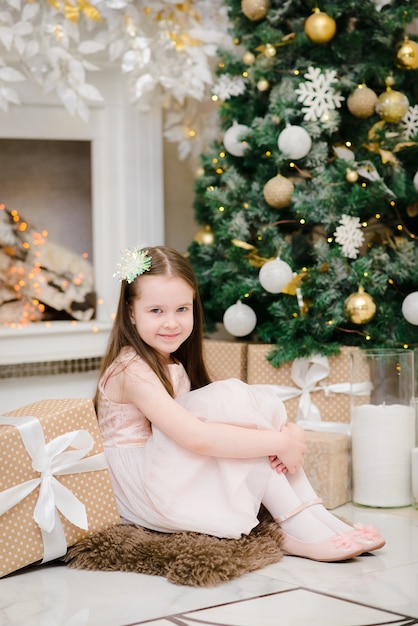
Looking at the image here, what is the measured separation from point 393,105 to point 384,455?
1.00 m

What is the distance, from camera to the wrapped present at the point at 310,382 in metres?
2.66

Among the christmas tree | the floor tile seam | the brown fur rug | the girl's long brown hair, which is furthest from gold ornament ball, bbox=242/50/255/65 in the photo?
the floor tile seam

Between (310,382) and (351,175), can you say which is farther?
(310,382)

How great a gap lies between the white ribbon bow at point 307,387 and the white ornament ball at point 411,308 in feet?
0.90

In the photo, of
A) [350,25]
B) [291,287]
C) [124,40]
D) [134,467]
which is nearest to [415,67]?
[350,25]

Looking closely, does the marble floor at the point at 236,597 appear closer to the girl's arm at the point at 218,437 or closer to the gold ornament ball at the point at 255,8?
the girl's arm at the point at 218,437

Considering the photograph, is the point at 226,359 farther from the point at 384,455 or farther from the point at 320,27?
the point at 320,27

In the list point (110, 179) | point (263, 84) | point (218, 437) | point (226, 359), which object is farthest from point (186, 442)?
point (110, 179)

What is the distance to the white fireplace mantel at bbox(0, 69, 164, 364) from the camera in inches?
123

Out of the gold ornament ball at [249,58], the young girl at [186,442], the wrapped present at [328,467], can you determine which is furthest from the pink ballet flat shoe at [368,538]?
the gold ornament ball at [249,58]

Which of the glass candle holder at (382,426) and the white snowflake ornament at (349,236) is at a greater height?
the white snowflake ornament at (349,236)

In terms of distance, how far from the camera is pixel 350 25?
2723 mm

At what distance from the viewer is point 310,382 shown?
8.84 feet

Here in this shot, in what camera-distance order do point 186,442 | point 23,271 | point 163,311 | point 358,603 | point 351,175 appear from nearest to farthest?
point 358,603
point 186,442
point 163,311
point 351,175
point 23,271
